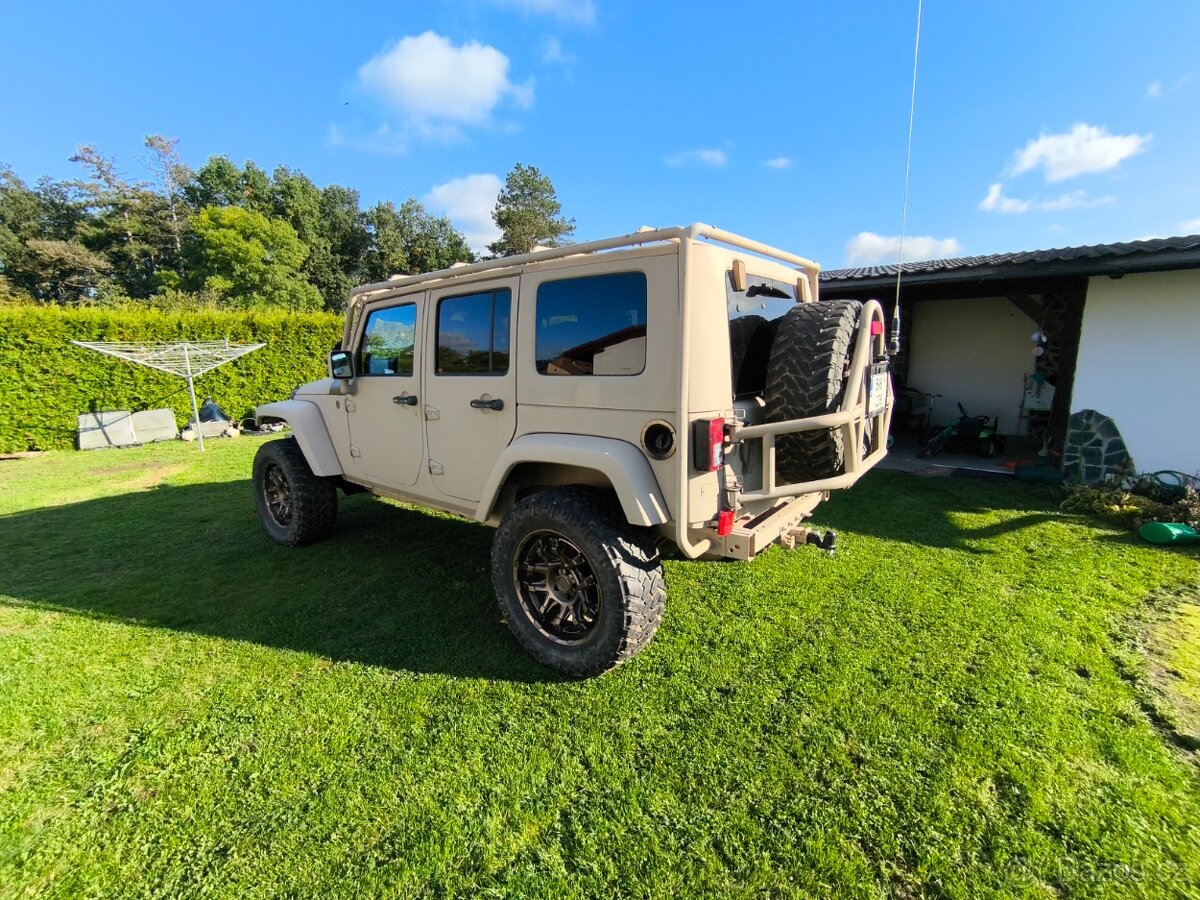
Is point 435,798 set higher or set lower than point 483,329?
lower

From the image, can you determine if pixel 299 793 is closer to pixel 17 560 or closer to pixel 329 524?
pixel 329 524

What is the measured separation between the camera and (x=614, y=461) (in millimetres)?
2447

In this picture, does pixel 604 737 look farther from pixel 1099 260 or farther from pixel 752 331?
pixel 1099 260

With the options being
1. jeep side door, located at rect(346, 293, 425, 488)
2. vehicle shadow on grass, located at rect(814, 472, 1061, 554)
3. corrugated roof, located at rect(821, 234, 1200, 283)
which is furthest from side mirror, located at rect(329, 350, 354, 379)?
corrugated roof, located at rect(821, 234, 1200, 283)

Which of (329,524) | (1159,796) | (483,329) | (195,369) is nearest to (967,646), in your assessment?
(1159,796)

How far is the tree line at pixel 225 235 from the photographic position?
31703 millimetres

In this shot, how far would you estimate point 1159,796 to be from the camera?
78.3 inches

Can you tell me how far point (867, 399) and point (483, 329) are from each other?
2.34m

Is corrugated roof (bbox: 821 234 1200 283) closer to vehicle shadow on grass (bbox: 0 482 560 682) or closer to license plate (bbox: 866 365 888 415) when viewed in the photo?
license plate (bbox: 866 365 888 415)

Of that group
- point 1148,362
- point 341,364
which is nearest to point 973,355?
point 1148,362

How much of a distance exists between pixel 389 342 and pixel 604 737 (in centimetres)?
310

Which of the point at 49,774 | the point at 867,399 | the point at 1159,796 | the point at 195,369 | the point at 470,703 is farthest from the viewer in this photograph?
the point at 195,369

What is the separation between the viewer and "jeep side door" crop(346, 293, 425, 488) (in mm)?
3648

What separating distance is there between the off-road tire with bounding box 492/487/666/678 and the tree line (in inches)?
1363
